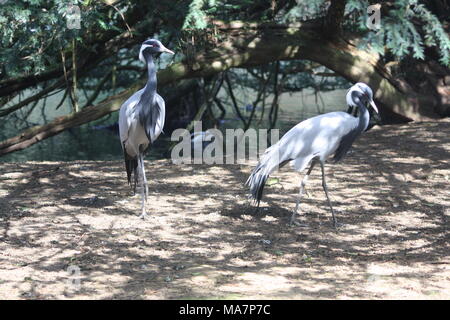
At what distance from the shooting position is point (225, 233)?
5.59 m

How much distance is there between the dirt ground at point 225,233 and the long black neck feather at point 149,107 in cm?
77

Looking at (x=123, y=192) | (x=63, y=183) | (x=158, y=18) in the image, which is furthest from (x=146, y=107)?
(x=158, y=18)

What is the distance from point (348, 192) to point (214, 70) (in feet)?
8.28

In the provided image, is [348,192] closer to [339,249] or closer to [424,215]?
[424,215]

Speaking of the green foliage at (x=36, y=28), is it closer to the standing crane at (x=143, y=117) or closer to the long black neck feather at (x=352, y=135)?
the standing crane at (x=143, y=117)

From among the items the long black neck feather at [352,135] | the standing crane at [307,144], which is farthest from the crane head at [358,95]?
the standing crane at [307,144]

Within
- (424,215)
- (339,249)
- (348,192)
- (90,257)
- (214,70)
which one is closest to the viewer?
(90,257)

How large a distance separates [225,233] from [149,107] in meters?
1.45

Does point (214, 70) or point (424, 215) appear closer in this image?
point (424, 215)

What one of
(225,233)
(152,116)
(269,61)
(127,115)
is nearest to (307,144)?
(225,233)

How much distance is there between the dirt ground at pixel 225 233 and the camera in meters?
4.25

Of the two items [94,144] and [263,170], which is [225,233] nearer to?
[263,170]

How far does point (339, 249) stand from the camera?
527 cm

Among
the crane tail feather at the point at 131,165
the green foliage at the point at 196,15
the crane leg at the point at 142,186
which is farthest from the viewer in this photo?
the green foliage at the point at 196,15
